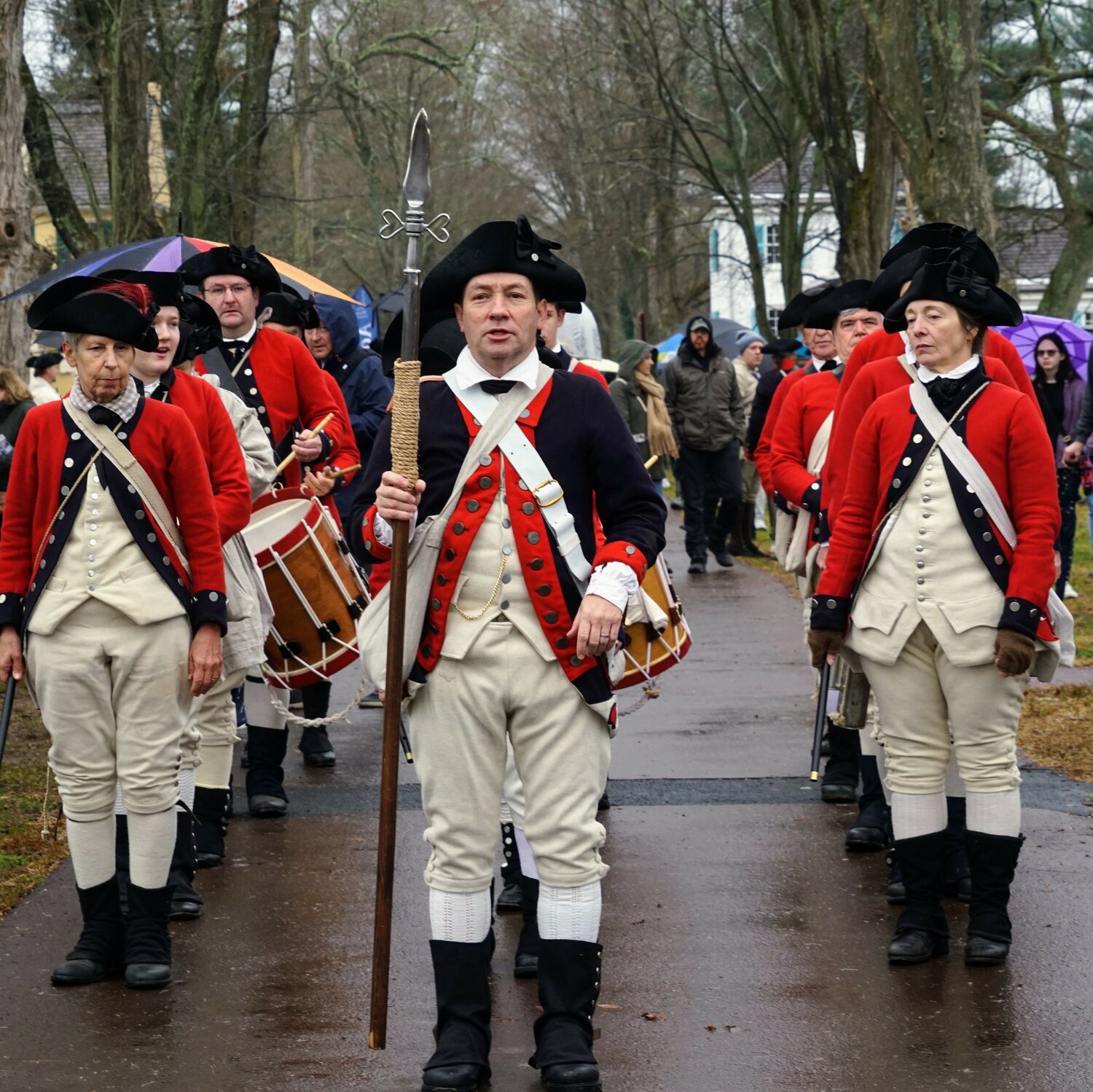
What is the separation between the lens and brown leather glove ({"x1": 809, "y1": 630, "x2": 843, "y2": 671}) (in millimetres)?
5758

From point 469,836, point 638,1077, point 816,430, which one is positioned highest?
point 816,430

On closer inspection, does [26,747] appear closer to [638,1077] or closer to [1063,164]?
[638,1077]

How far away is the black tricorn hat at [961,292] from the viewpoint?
5.59 metres

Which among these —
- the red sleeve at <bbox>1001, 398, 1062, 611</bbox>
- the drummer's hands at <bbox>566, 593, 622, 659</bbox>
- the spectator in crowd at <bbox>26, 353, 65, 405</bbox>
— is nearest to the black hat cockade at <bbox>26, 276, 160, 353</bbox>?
the drummer's hands at <bbox>566, 593, 622, 659</bbox>

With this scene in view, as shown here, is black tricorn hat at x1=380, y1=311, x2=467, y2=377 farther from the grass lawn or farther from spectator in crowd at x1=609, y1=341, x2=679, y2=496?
spectator in crowd at x1=609, y1=341, x2=679, y2=496

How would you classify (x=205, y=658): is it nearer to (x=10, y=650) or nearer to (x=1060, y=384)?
(x=10, y=650)

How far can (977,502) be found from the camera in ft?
18.0

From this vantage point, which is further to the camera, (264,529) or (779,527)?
(779,527)

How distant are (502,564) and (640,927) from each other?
191 centimetres

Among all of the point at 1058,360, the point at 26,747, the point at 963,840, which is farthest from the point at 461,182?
the point at 963,840

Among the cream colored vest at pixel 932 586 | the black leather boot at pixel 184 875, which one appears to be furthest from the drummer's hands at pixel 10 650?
the cream colored vest at pixel 932 586

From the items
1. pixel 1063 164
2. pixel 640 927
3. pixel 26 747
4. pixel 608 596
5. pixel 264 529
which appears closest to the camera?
pixel 608 596

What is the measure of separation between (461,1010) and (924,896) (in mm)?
1663

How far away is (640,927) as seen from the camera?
6.09m
